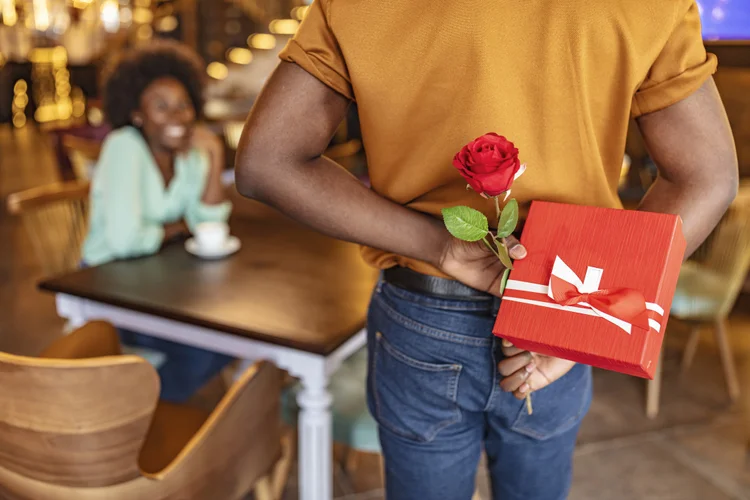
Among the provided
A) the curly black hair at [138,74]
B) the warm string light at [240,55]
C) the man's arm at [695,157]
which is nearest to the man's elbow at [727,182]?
the man's arm at [695,157]

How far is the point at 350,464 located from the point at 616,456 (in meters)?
0.96

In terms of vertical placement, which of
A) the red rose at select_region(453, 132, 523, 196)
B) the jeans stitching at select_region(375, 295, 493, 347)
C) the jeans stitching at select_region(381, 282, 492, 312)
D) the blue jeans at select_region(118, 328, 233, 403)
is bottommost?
the blue jeans at select_region(118, 328, 233, 403)

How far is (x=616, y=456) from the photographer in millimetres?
2438

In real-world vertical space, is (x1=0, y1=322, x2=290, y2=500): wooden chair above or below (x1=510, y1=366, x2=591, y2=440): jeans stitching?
below

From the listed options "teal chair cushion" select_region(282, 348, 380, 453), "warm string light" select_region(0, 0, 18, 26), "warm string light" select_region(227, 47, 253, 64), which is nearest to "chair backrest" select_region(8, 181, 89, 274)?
"teal chair cushion" select_region(282, 348, 380, 453)

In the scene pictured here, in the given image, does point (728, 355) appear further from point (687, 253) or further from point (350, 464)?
point (687, 253)

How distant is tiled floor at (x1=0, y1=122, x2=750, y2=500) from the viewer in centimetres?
225

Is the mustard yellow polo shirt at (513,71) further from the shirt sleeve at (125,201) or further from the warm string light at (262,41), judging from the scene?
the warm string light at (262,41)

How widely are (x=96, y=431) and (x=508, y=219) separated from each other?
80 cm

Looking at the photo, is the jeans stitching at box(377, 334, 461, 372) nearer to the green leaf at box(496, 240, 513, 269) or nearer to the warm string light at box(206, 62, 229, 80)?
the green leaf at box(496, 240, 513, 269)

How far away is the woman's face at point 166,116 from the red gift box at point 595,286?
1714 millimetres

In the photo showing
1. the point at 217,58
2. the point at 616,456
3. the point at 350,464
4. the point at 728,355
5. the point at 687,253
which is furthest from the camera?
the point at 217,58

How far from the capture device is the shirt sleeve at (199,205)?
2316mm

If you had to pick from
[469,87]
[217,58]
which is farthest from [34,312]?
[217,58]
